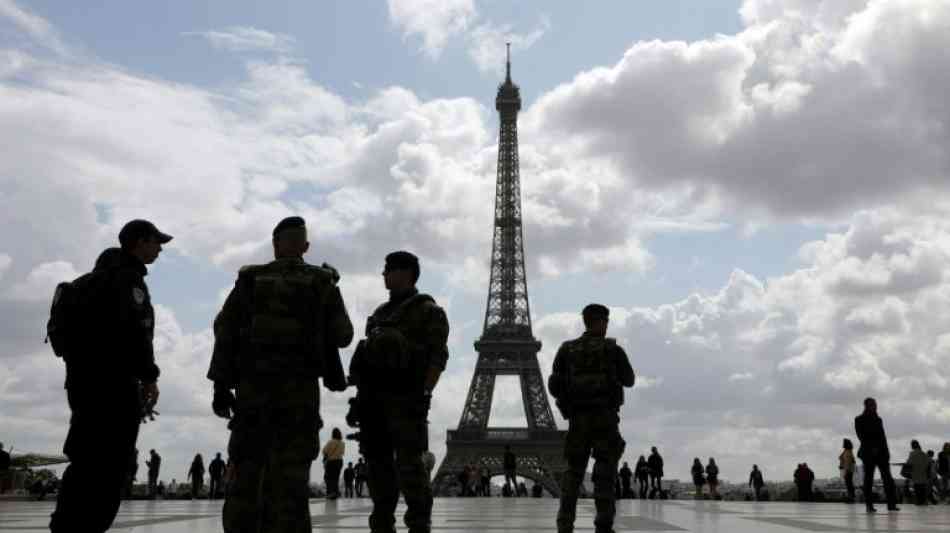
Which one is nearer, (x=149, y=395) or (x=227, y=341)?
(x=227, y=341)

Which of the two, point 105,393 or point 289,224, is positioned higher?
point 289,224

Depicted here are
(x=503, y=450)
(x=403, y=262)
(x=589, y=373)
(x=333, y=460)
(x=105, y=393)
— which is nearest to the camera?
(x=105, y=393)

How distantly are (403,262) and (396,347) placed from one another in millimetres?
696

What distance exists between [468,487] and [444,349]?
3606 cm

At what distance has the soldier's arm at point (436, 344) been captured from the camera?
731 centimetres

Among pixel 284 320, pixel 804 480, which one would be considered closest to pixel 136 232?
pixel 284 320

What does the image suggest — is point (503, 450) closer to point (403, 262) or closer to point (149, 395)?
point (403, 262)

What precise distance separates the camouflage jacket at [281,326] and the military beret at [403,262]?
3.68 ft

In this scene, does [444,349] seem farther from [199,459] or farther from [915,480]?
[199,459]

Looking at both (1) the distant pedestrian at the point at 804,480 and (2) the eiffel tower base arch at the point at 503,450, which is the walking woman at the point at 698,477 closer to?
(1) the distant pedestrian at the point at 804,480

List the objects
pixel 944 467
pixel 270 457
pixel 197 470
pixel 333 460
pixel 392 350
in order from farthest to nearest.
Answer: pixel 197 470
pixel 944 467
pixel 333 460
pixel 392 350
pixel 270 457

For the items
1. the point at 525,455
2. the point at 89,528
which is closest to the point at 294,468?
the point at 89,528

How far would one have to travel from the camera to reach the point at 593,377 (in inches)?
359

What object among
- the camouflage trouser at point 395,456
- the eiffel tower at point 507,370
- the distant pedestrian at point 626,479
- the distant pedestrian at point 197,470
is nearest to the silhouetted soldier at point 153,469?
the distant pedestrian at point 197,470
